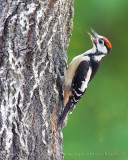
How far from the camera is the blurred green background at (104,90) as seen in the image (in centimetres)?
476

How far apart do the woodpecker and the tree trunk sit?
537 millimetres

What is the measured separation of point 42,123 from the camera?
2.68 m

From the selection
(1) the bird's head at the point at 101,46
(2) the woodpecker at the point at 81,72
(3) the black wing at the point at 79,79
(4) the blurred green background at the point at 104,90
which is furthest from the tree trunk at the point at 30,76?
(4) the blurred green background at the point at 104,90

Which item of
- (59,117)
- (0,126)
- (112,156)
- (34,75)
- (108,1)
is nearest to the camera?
(0,126)

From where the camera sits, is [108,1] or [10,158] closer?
[10,158]

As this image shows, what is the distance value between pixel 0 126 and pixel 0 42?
1.73ft

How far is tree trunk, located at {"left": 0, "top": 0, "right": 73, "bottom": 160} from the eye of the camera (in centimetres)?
242

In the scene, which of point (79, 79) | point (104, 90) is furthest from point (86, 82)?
point (104, 90)

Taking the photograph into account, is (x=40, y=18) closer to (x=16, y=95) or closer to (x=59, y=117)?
(x=16, y=95)

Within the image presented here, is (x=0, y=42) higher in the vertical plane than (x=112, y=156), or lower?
higher

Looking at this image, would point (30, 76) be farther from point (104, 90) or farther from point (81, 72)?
point (104, 90)

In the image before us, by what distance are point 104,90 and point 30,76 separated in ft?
8.67

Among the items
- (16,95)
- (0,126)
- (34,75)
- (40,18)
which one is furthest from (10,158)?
(40,18)

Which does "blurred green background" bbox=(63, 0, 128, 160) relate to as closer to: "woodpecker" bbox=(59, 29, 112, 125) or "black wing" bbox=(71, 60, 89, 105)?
"woodpecker" bbox=(59, 29, 112, 125)
